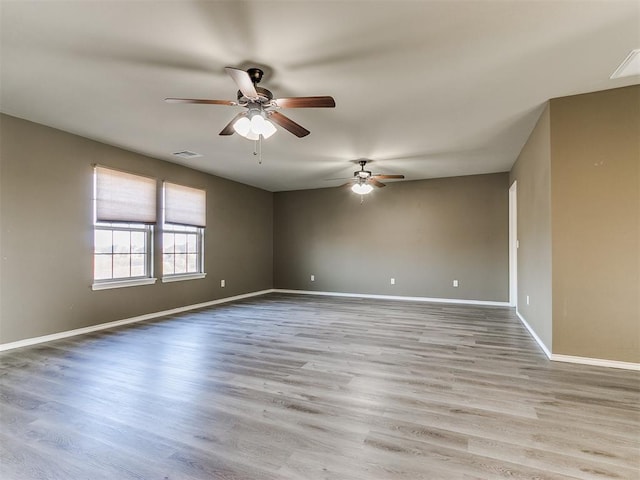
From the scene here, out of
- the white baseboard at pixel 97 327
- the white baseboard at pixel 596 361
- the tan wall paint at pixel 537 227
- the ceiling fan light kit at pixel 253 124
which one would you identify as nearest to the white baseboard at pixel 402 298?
the tan wall paint at pixel 537 227

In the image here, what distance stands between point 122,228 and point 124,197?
47 cm

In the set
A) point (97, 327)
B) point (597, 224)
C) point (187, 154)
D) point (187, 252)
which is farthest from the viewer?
point (187, 252)

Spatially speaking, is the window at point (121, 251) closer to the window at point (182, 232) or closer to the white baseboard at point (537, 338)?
the window at point (182, 232)

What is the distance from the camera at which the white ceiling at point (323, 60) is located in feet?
6.40

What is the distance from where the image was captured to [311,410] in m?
2.24

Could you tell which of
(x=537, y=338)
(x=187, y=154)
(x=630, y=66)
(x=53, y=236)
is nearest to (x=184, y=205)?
(x=187, y=154)

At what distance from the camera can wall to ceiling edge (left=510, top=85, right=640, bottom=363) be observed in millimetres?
2908

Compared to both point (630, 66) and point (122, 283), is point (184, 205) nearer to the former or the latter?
point (122, 283)

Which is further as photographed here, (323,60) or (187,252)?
(187,252)

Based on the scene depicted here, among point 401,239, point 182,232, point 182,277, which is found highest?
point 182,232

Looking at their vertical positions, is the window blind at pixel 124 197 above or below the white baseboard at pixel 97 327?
above

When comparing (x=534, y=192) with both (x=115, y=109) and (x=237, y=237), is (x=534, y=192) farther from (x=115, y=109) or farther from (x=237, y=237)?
(x=237, y=237)

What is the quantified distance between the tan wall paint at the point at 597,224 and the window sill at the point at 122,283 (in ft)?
17.8

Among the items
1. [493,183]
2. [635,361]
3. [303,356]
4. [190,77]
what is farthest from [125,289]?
[493,183]
